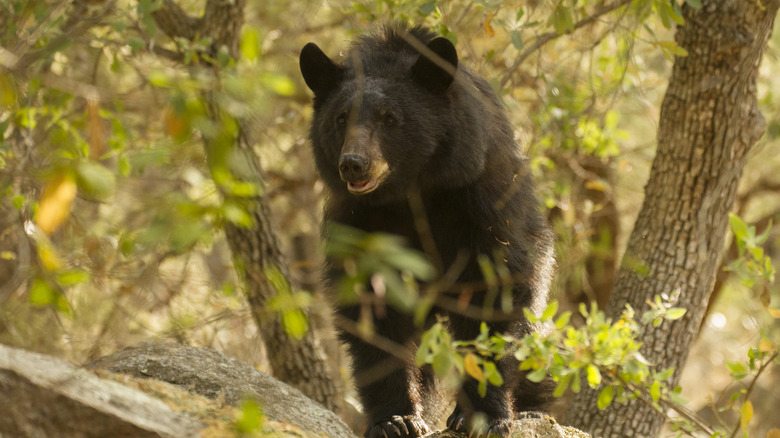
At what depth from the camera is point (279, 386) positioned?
4172 mm

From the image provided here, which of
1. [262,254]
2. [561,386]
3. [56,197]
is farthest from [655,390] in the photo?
[262,254]

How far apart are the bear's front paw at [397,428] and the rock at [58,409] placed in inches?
65.2

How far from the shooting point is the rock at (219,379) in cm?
374

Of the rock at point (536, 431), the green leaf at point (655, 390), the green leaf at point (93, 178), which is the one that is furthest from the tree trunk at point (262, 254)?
the green leaf at point (93, 178)

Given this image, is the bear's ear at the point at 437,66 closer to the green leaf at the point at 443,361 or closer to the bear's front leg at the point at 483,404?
the bear's front leg at the point at 483,404

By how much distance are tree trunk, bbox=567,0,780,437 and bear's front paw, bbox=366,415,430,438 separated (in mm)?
1287

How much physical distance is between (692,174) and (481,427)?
2269 mm

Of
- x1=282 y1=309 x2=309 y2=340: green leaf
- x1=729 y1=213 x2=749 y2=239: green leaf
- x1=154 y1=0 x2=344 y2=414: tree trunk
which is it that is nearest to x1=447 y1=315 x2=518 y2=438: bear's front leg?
x1=729 y1=213 x2=749 y2=239: green leaf

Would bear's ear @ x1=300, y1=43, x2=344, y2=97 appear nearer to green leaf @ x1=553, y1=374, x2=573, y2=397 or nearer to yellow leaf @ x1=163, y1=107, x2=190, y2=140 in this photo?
green leaf @ x1=553, y1=374, x2=573, y2=397

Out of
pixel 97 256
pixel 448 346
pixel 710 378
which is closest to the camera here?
pixel 448 346

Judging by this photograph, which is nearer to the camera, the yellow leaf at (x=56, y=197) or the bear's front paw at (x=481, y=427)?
the yellow leaf at (x=56, y=197)

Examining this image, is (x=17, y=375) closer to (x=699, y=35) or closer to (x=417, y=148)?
(x=417, y=148)

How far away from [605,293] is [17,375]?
666cm

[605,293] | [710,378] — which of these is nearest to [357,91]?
[605,293]
